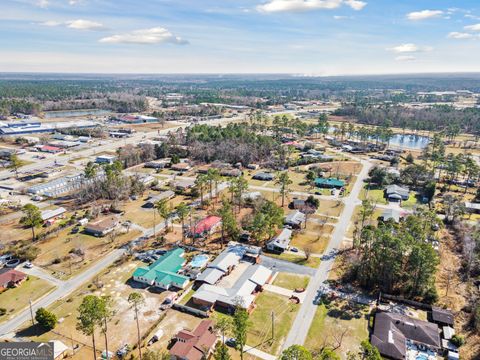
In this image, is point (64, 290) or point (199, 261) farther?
point (199, 261)

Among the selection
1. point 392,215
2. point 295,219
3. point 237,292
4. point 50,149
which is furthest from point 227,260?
point 50,149

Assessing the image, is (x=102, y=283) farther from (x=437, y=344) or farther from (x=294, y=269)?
(x=437, y=344)

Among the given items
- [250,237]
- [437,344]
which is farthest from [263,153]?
[437,344]

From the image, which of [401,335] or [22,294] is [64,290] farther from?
[401,335]

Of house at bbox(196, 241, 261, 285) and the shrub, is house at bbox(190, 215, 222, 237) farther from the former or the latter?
the shrub

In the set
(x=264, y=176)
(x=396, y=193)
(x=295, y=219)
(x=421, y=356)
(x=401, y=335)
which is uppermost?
(x=264, y=176)

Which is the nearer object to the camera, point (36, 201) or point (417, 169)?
point (36, 201)

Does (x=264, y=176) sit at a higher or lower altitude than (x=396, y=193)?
higher
